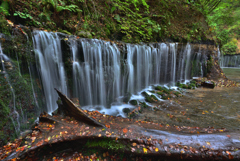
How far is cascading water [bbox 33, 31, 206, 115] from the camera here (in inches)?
183

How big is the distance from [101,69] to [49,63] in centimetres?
245

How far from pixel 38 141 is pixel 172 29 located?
12368mm

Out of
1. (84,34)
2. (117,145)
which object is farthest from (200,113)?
(84,34)

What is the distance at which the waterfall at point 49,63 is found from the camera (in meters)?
4.34

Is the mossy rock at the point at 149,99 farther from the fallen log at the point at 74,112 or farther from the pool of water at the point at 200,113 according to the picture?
the fallen log at the point at 74,112

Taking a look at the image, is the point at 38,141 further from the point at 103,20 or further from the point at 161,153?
the point at 103,20

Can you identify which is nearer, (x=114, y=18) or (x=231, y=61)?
(x=114, y=18)

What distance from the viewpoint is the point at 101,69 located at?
243 inches

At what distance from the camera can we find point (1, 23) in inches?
128

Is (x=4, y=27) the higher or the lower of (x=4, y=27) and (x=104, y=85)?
the higher

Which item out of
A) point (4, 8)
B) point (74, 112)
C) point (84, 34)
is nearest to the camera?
point (74, 112)

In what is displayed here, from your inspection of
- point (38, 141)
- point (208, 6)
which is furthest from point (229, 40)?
point (38, 141)

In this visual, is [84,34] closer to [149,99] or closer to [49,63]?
[49,63]

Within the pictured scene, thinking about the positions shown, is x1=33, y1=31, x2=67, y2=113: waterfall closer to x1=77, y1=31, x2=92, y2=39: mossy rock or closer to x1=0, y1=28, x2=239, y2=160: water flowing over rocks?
x1=0, y1=28, x2=239, y2=160: water flowing over rocks
